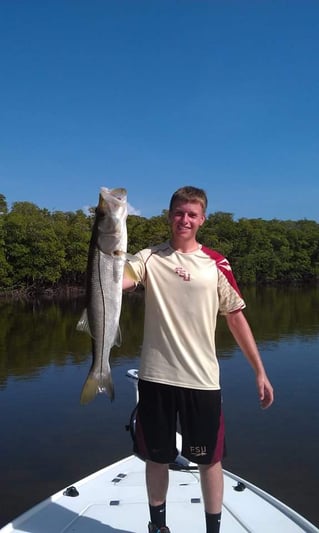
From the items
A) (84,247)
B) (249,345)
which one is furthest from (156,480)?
(84,247)

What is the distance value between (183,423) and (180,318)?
0.76 metres

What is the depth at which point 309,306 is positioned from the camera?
41781 millimetres

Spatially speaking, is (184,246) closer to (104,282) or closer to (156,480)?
(104,282)

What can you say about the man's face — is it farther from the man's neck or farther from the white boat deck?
the white boat deck

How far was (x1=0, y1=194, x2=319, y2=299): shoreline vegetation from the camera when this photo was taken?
52438mm

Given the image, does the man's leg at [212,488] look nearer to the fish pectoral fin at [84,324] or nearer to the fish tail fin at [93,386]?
the fish tail fin at [93,386]

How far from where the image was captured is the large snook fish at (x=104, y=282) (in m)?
2.85

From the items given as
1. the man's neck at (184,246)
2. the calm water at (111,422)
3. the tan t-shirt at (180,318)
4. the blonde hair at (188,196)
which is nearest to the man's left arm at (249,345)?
the tan t-shirt at (180,318)

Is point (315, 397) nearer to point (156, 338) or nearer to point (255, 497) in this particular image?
point (255, 497)

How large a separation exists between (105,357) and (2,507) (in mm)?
6077

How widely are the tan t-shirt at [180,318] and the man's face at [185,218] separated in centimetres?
17

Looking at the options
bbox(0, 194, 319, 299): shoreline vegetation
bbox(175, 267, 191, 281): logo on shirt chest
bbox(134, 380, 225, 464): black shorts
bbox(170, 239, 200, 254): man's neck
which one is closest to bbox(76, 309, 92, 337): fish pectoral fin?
bbox(134, 380, 225, 464): black shorts

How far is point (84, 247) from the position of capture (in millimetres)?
55438

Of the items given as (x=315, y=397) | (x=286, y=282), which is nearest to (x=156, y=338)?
(x=315, y=397)
